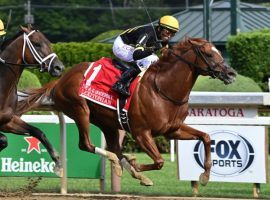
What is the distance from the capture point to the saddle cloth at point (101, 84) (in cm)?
938

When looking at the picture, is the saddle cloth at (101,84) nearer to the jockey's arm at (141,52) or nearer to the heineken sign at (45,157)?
the jockey's arm at (141,52)

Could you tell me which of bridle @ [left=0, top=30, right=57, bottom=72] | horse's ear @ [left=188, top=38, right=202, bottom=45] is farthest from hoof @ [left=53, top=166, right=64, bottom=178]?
horse's ear @ [left=188, top=38, right=202, bottom=45]

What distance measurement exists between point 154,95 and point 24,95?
1693 millimetres

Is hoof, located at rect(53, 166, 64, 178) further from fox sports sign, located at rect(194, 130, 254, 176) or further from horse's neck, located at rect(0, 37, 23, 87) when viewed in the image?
fox sports sign, located at rect(194, 130, 254, 176)

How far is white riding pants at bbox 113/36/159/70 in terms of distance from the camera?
31.3ft

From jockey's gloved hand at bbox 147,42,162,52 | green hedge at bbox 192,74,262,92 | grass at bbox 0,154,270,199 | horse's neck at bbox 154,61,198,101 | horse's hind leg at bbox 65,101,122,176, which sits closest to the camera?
Answer: horse's neck at bbox 154,61,198,101

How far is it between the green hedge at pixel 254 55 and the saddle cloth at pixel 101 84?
383 inches

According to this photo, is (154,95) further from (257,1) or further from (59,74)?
(257,1)

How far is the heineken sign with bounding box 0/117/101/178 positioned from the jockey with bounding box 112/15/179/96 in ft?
3.26

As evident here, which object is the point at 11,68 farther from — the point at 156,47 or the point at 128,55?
the point at 156,47

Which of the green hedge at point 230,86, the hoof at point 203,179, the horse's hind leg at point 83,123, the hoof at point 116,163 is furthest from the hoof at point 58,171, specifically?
the green hedge at point 230,86

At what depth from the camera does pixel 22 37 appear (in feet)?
29.8

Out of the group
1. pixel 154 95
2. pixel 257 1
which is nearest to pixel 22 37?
pixel 154 95

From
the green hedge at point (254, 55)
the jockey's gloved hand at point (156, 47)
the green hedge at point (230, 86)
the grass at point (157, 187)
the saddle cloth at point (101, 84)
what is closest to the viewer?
the jockey's gloved hand at point (156, 47)
